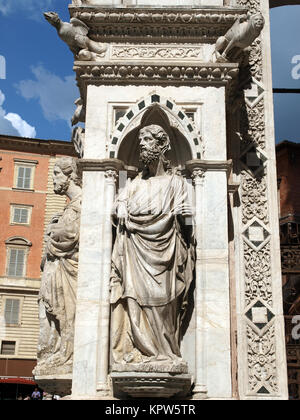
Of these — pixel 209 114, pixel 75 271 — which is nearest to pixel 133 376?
pixel 75 271

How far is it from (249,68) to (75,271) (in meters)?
4.33

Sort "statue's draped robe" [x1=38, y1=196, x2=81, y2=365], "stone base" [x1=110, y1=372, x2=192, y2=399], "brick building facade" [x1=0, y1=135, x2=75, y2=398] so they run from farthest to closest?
"brick building facade" [x1=0, y1=135, x2=75, y2=398]
"statue's draped robe" [x1=38, y1=196, x2=81, y2=365]
"stone base" [x1=110, y1=372, x2=192, y2=399]


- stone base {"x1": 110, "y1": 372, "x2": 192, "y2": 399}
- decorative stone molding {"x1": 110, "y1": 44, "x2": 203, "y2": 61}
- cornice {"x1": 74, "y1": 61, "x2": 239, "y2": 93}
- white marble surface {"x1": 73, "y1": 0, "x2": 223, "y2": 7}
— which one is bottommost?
stone base {"x1": 110, "y1": 372, "x2": 192, "y2": 399}

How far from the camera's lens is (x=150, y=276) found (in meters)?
8.16

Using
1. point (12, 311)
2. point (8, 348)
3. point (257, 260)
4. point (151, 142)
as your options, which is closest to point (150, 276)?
point (151, 142)

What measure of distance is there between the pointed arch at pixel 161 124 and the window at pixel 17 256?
30.4 m

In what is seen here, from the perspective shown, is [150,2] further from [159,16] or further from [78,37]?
[78,37]

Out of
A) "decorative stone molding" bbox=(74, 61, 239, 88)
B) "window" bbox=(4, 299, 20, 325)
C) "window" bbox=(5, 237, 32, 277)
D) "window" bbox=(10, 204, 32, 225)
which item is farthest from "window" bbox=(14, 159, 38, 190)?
"decorative stone molding" bbox=(74, 61, 239, 88)

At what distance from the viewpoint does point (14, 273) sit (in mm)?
38469

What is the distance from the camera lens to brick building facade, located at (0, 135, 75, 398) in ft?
121

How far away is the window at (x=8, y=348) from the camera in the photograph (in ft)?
121

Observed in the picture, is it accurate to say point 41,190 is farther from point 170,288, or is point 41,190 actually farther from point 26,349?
point 170,288

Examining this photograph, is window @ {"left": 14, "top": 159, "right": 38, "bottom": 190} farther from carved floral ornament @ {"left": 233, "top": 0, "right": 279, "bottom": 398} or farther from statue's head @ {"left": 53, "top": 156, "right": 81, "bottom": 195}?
carved floral ornament @ {"left": 233, "top": 0, "right": 279, "bottom": 398}

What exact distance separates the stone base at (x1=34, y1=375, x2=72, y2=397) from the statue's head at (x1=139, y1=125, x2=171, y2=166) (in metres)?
3.31
